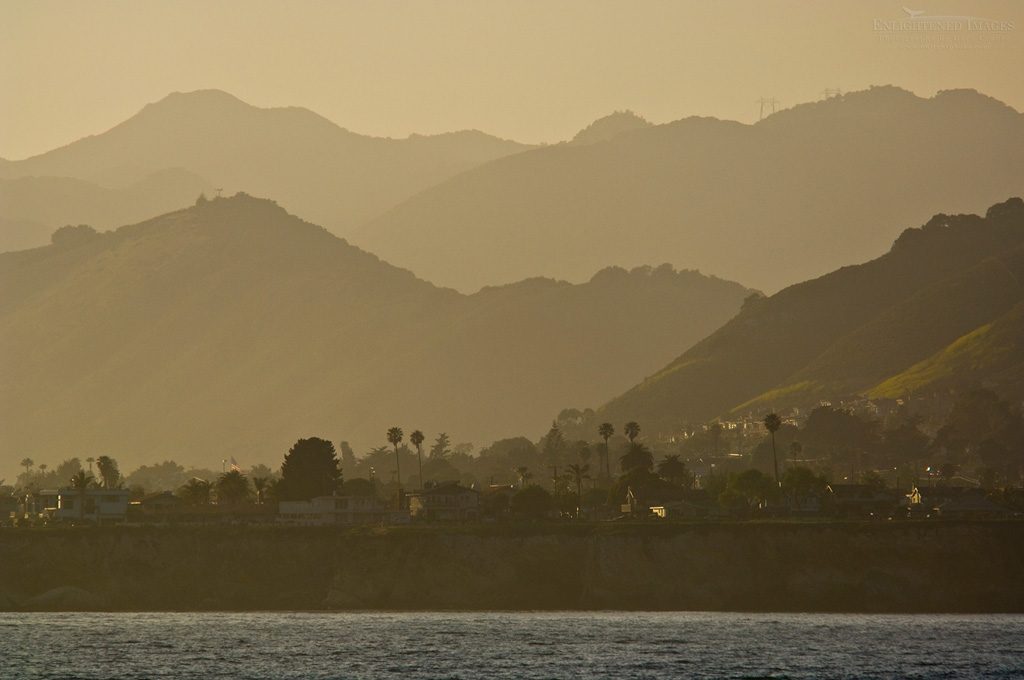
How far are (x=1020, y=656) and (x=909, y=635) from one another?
18.4m

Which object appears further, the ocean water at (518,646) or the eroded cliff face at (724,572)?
the eroded cliff face at (724,572)

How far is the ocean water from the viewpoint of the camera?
423 feet

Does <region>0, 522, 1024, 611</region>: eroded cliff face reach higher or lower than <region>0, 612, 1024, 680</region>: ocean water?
higher

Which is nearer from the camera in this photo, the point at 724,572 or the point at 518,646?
the point at 518,646

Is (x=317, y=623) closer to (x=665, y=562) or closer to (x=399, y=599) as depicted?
(x=399, y=599)

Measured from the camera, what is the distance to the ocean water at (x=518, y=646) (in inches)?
5074

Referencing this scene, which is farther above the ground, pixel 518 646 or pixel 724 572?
pixel 724 572

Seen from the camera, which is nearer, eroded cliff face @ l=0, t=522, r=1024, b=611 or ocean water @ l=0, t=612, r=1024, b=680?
ocean water @ l=0, t=612, r=1024, b=680

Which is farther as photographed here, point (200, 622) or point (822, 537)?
point (822, 537)

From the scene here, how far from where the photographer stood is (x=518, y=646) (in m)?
144

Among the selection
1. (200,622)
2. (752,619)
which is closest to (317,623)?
(200,622)

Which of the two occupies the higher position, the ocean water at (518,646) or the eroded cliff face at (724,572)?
the eroded cliff face at (724,572)

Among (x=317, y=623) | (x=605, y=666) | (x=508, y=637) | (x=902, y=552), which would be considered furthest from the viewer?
(x=902, y=552)

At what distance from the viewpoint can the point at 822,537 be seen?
192375 mm
